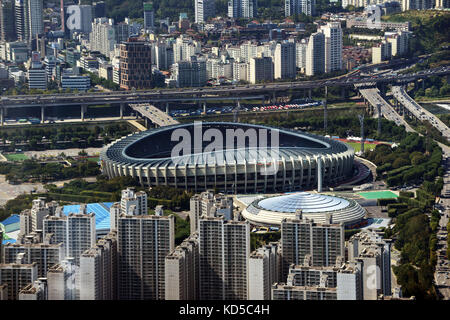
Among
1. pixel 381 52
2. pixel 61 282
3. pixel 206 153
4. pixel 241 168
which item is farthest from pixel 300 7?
pixel 61 282

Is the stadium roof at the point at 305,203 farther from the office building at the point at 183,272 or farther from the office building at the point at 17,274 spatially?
the office building at the point at 17,274

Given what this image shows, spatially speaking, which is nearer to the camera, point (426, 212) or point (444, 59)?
point (426, 212)

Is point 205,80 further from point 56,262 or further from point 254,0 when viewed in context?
point 56,262

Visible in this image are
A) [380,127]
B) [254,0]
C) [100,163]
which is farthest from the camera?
[254,0]

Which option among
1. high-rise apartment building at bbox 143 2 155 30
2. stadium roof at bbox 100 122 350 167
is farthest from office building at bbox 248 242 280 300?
high-rise apartment building at bbox 143 2 155 30

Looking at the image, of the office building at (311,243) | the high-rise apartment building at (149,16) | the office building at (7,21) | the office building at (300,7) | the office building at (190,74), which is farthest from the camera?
the office building at (300,7)

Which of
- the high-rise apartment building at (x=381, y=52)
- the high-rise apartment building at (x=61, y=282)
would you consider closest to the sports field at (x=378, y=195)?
the high-rise apartment building at (x=61, y=282)

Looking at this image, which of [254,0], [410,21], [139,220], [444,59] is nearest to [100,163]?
[139,220]
